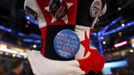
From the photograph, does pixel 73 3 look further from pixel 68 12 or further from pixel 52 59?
pixel 52 59

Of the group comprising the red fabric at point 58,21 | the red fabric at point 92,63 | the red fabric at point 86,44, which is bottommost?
the red fabric at point 92,63

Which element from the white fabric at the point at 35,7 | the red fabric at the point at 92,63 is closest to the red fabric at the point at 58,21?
the white fabric at the point at 35,7

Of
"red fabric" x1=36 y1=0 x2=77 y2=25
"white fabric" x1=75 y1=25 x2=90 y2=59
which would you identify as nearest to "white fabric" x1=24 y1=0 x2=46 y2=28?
"red fabric" x1=36 y1=0 x2=77 y2=25

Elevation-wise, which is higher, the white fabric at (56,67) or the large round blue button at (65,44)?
the large round blue button at (65,44)

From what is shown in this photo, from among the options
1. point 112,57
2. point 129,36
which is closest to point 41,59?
point 129,36

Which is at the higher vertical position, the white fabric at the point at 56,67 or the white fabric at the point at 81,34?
the white fabric at the point at 81,34

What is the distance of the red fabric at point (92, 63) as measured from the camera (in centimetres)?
87

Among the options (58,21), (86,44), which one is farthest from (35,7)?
(86,44)

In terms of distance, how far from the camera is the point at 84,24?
Result: 93 cm

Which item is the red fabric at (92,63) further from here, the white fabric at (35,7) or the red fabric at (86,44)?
the white fabric at (35,7)

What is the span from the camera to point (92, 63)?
2.88ft

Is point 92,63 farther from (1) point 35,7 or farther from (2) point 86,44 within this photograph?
(1) point 35,7

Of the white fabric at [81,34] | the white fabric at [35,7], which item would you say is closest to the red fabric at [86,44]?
the white fabric at [81,34]

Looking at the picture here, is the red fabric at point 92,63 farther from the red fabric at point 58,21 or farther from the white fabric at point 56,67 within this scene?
the red fabric at point 58,21
